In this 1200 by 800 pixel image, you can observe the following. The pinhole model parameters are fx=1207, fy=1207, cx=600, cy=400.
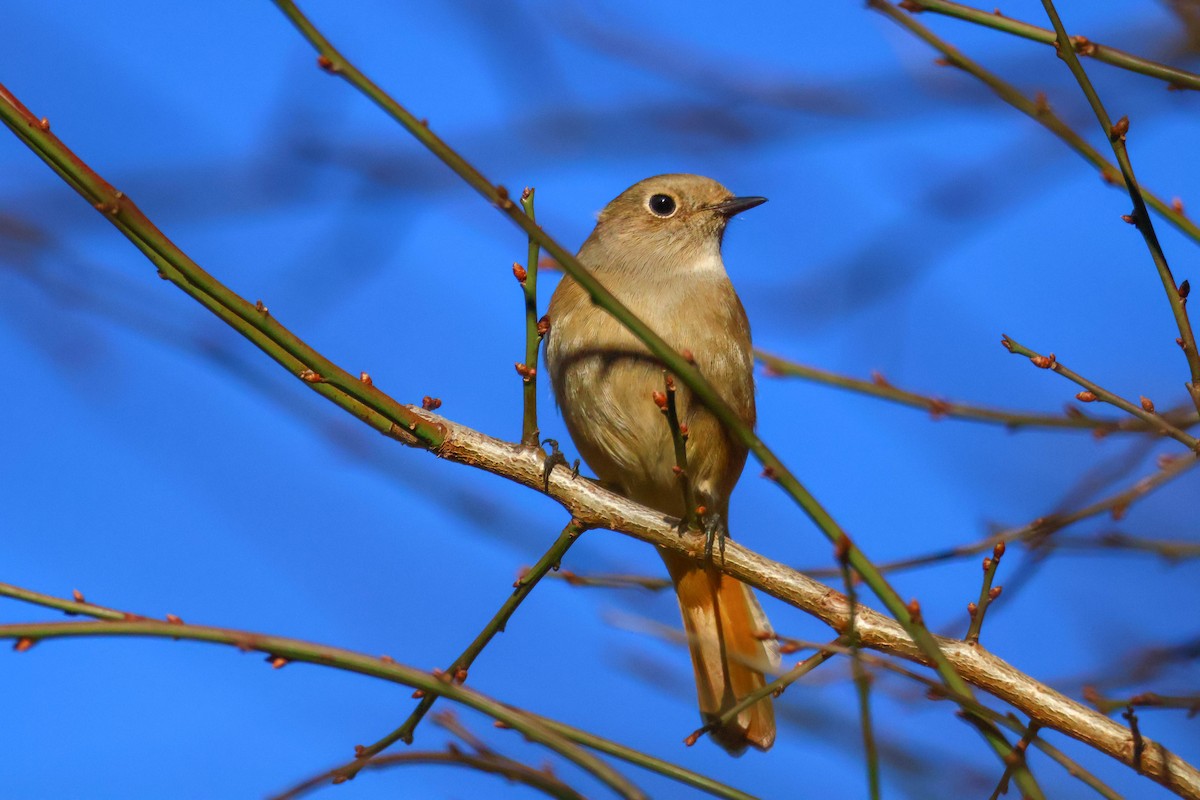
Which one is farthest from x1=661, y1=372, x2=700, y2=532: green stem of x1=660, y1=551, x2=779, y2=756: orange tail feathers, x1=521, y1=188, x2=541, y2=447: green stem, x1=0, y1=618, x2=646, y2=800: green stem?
x1=0, y1=618, x2=646, y2=800: green stem

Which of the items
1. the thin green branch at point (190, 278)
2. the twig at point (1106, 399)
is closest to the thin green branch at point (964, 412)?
the twig at point (1106, 399)

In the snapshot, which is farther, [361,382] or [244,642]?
[361,382]

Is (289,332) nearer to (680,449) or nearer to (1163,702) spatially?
(680,449)

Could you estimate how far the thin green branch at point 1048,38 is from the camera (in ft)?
8.37

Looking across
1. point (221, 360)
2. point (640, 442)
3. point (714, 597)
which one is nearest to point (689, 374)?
point (221, 360)

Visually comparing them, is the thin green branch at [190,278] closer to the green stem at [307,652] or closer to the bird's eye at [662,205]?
the green stem at [307,652]

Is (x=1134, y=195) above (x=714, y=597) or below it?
below

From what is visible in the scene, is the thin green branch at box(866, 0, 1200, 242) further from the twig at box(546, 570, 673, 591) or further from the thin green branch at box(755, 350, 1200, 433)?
the twig at box(546, 570, 673, 591)

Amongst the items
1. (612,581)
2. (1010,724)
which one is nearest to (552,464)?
(612,581)

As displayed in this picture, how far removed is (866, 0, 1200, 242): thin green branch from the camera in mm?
2584

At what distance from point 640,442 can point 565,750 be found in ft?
8.30

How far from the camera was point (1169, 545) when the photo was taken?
324cm

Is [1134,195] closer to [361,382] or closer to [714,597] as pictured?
[361,382]

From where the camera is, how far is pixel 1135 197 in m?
2.58
